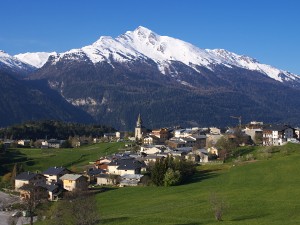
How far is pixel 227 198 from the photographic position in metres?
54.1

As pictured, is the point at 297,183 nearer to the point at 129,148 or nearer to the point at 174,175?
the point at 174,175

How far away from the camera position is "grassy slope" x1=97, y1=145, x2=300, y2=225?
146 ft

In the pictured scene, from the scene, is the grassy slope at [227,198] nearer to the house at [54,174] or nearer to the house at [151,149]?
the house at [54,174]

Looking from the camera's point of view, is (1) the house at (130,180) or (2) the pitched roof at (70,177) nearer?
(1) the house at (130,180)

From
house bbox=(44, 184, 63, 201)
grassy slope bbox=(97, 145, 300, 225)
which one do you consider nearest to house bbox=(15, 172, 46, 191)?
house bbox=(44, 184, 63, 201)

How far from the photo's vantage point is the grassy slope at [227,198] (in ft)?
146

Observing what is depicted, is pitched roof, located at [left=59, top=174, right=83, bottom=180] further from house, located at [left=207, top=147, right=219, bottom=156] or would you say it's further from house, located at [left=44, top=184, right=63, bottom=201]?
house, located at [left=207, top=147, right=219, bottom=156]

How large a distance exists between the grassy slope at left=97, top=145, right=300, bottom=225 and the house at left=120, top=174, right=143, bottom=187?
4779 millimetres

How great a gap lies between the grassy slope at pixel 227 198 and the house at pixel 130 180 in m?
4.78

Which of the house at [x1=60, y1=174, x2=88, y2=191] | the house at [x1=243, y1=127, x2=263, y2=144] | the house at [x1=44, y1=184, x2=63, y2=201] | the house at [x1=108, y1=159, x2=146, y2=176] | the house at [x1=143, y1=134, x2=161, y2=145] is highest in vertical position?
the house at [x1=243, y1=127, x2=263, y2=144]

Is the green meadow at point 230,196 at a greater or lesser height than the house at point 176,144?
lesser

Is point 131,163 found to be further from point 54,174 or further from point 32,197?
point 32,197

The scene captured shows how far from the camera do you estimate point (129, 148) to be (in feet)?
401

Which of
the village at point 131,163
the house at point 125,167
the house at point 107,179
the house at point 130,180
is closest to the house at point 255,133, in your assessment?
the village at point 131,163
